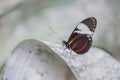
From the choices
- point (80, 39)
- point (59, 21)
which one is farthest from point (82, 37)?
point (59, 21)

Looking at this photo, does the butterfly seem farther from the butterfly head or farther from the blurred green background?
the blurred green background

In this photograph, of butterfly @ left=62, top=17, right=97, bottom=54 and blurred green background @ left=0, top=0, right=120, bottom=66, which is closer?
butterfly @ left=62, top=17, right=97, bottom=54

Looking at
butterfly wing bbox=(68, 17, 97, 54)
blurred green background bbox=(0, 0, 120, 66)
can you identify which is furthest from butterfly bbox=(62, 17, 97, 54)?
blurred green background bbox=(0, 0, 120, 66)

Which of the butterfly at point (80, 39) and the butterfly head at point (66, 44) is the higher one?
the butterfly at point (80, 39)

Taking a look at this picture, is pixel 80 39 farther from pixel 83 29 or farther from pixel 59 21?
pixel 59 21

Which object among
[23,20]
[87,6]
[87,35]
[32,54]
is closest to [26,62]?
[32,54]

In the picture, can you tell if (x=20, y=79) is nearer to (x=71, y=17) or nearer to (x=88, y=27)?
(x=88, y=27)

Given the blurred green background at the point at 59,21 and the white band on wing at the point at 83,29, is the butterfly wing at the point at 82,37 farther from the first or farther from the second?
the blurred green background at the point at 59,21

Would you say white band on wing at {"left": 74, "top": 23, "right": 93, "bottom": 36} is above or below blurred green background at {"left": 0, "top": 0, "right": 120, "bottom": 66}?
above

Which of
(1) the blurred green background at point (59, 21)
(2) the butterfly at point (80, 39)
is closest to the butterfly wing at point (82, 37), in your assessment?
(2) the butterfly at point (80, 39)
